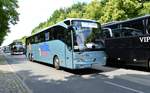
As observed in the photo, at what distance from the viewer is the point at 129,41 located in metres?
18.6

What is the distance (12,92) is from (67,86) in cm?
260

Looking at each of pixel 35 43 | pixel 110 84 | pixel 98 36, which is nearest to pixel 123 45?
pixel 98 36

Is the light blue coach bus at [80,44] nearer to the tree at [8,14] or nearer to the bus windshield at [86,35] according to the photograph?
the bus windshield at [86,35]

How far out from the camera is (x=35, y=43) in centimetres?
2984

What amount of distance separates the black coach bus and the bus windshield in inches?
78.5

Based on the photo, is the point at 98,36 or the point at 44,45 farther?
the point at 44,45

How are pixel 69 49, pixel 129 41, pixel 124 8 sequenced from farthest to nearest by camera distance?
pixel 124 8 < pixel 129 41 < pixel 69 49

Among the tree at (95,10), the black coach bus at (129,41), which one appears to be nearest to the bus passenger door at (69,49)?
the black coach bus at (129,41)

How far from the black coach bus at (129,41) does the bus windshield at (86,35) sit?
1994 mm

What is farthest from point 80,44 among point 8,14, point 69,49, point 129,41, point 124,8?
point 8,14

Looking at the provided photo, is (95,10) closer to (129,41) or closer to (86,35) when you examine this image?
(129,41)

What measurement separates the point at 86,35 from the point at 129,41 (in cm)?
282

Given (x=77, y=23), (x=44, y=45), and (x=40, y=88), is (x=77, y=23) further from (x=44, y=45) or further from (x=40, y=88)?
(x=44, y=45)

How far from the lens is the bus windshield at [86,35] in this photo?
56.7 feet
